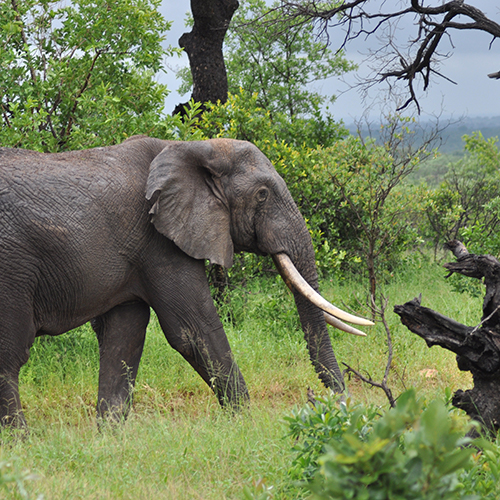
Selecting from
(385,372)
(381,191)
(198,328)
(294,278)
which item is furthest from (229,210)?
(381,191)

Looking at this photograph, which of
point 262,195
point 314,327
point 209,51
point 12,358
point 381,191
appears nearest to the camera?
point 12,358

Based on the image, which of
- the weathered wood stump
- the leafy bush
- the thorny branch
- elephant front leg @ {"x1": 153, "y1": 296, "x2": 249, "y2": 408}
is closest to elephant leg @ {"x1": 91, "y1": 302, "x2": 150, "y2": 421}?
elephant front leg @ {"x1": 153, "y1": 296, "x2": 249, "y2": 408}

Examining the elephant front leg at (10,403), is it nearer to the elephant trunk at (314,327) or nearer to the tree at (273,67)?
the elephant trunk at (314,327)

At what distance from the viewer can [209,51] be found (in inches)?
385

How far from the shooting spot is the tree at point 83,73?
6.97 meters

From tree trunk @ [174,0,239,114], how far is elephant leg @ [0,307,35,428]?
588cm

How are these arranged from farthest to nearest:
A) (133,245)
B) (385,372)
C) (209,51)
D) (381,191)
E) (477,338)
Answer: (209,51), (381,191), (133,245), (385,372), (477,338)

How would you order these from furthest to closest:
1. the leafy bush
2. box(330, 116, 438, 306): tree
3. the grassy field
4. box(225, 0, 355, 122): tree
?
box(225, 0, 355, 122): tree < box(330, 116, 438, 306): tree < the grassy field < the leafy bush

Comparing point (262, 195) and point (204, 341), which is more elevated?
point (262, 195)

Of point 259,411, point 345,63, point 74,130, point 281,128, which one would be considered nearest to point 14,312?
point 259,411

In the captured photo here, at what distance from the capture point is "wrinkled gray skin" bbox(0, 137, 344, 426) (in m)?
4.62

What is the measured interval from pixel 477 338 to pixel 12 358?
3.28m

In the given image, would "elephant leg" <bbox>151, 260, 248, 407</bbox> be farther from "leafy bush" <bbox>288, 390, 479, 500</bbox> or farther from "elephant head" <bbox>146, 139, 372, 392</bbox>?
"leafy bush" <bbox>288, 390, 479, 500</bbox>

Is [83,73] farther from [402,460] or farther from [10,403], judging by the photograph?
[402,460]
